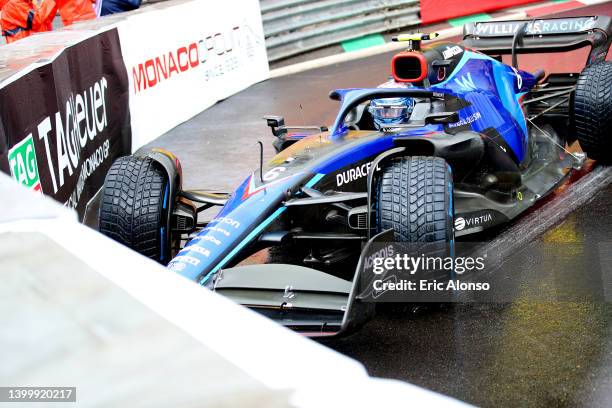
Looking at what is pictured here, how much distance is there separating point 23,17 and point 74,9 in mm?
746

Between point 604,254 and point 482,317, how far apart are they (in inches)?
49.9

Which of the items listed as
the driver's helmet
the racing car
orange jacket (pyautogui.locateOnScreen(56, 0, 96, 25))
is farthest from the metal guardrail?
the driver's helmet

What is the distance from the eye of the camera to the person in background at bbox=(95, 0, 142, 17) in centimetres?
1179

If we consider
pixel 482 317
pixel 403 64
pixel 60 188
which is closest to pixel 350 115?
pixel 403 64

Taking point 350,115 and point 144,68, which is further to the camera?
point 144,68

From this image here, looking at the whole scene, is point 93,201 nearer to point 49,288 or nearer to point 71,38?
point 71,38

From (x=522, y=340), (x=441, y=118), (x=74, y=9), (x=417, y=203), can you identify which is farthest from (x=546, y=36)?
(x=74, y=9)

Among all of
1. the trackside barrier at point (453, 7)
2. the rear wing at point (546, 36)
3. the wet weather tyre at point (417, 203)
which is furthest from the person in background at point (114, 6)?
the wet weather tyre at point (417, 203)

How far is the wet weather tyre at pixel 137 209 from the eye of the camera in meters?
5.44

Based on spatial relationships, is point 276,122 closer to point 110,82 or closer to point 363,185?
point 363,185

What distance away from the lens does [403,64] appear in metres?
6.37

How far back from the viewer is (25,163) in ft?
19.7

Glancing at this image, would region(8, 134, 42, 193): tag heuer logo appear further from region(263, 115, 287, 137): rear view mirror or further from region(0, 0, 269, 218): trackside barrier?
region(263, 115, 287, 137): rear view mirror

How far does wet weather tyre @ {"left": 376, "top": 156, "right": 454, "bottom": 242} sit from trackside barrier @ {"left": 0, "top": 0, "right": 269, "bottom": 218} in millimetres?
2437
